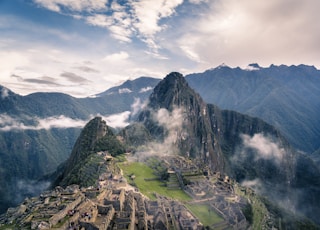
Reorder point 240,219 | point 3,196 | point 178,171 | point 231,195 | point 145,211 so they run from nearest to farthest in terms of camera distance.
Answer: point 145,211, point 240,219, point 231,195, point 178,171, point 3,196

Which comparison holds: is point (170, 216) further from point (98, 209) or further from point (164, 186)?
point (164, 186)

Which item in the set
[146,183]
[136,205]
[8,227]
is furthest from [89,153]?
[8,227]

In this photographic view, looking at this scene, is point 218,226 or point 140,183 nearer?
point 218,226

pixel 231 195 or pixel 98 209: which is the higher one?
pixel 98 209

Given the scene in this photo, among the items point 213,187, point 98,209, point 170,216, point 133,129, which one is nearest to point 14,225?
point 98,209

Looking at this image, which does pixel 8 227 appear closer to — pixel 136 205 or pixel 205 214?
pixel 136 205
